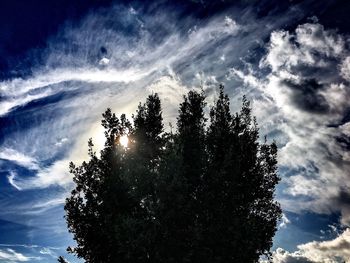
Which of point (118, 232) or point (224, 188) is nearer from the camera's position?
point (118, 232)

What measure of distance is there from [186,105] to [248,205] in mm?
10955

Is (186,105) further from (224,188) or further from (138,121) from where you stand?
(224,188)

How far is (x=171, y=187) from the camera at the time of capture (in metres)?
21.9

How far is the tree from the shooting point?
70.1ft

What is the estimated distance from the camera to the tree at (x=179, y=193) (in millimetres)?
21359

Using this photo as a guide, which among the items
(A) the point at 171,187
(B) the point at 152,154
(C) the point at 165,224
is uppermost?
(B) the point at 152,154

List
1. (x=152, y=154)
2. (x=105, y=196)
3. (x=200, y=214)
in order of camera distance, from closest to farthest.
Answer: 1. (x=200, y=214)
2. (x=105, y=196)
3. (x=152, y=154)

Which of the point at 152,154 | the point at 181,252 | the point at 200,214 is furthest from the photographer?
Answer: the point at 152,154

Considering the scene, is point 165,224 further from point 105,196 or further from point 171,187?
point 105,196

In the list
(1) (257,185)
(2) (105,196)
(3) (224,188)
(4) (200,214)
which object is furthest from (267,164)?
(2) (105,196)

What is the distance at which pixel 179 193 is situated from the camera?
2212cm

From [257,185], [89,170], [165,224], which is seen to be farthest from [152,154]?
[257,185]

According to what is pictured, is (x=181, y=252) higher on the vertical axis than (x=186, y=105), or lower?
lower

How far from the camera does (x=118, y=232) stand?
851 inches
